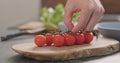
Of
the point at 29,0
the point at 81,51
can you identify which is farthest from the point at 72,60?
the point at 29,0

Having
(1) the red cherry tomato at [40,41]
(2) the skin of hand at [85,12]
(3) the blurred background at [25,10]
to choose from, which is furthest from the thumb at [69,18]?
(3) the blurred background at [25,10]

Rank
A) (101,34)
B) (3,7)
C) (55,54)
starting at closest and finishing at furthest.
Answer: (55,54), (101,34), (3,7)

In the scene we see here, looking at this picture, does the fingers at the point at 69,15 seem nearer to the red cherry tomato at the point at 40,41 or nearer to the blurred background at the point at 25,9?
the red cherry tomato at the point at 40,41

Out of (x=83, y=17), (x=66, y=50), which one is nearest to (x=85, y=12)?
(x=83, y=17)

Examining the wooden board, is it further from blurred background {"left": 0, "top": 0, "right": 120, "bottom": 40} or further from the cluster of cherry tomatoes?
blurred background {"left": 0, "top": 0, "right": 120, "bottom": 40}

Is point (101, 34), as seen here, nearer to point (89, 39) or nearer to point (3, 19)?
point (89, 39)

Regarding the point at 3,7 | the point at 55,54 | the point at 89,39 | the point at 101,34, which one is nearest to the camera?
the point at 55,54

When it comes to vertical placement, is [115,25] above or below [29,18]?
above

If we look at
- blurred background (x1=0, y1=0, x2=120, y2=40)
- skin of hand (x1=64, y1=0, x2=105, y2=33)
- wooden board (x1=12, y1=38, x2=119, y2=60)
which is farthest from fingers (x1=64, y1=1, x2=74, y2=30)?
blurred background (x1=0, y1=0, x2=120, y2=40)
